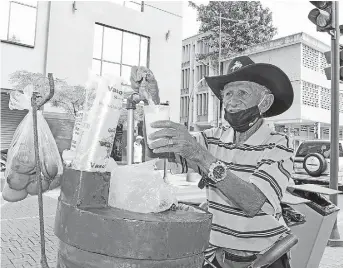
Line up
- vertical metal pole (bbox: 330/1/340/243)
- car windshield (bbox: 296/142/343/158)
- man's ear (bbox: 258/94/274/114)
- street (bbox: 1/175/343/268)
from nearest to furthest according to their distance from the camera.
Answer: man's ear (bbox: 258/94/274/114), street (bbox: 1/175/343/268), vertical metal pole (bbox: 330/1/340/243), car windshield (bbox: 296/142/343/158)

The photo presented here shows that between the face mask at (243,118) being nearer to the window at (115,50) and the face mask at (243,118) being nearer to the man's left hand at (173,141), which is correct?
the man's left hand at (173,141)

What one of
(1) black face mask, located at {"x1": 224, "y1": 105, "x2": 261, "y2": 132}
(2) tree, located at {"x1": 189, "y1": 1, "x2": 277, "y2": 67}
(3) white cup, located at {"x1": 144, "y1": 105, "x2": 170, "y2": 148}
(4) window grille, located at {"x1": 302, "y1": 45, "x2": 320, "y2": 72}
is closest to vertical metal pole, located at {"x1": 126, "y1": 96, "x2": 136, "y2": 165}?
(3) white cup, located at {"x1": 144, "y1": 105, "x2": 170, "y2": 148}

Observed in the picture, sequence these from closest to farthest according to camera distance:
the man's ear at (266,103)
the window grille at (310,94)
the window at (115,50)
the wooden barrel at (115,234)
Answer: the wooden barrel at (115,234) → the man's ear at (266,103) → the window at (115,50) → the window grille at (310,94)

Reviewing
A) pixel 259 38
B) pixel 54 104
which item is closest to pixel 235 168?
pixel 54 104

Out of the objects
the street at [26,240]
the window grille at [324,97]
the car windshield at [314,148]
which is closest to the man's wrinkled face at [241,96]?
the street at [26,240]

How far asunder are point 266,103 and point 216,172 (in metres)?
0.84

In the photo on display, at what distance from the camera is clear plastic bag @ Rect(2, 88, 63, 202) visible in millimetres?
1684

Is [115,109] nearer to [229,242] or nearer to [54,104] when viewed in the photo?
[229,242]

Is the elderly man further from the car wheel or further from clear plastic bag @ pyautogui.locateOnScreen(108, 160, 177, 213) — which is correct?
the car wheel

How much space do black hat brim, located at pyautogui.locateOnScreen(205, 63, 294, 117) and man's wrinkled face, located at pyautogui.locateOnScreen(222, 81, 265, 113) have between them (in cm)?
4

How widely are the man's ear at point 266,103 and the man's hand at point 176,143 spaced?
759 mm

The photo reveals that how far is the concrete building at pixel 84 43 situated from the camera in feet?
48.0

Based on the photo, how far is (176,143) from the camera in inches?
56.6

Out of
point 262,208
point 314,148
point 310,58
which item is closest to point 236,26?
point 310,58
